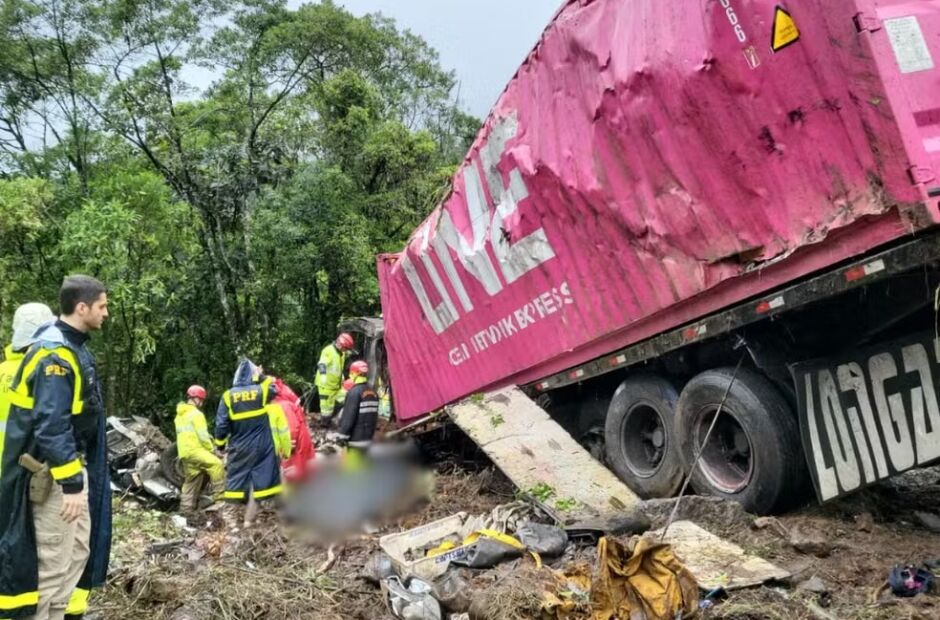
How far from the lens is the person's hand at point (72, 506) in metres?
2.94

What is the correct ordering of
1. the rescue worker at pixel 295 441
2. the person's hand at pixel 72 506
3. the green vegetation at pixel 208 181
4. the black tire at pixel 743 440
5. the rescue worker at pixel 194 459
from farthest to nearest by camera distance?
the green vegetation at pixel 208 181 → the rescue worker at pixel 194 459 → the rescue worker at pixel 295 441 → the black tire at pixel 743 440 → the person's hand at pixel 72 506

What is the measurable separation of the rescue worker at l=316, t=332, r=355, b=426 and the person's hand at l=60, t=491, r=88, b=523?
641 cm

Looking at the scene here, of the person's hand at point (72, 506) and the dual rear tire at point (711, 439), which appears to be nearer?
the person's hand at point (72, 506)

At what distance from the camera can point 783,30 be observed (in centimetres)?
328

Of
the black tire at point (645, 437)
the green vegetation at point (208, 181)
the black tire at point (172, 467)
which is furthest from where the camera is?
the green vegetation at point (208, 181)

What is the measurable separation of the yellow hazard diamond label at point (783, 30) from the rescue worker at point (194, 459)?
565 centimetres

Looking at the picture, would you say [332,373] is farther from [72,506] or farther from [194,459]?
[72,506]

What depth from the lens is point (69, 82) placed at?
14852 millimetres

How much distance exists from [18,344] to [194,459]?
152 inches

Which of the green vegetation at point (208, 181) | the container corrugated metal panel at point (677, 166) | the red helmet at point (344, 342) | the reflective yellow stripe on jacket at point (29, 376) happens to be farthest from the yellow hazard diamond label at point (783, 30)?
the green vegetation at point (208, 181)

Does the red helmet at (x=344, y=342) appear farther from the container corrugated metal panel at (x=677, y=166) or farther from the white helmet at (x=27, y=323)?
the white helmet at (x=27, y=323)

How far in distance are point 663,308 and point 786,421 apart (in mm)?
941

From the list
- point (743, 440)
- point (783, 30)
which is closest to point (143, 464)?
point (743, 440)

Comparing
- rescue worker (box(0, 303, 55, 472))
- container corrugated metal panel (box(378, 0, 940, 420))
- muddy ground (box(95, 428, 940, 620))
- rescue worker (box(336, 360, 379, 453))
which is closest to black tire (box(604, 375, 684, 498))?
Result: container corrugated metal panel (box(378, 0, 940, 420))
